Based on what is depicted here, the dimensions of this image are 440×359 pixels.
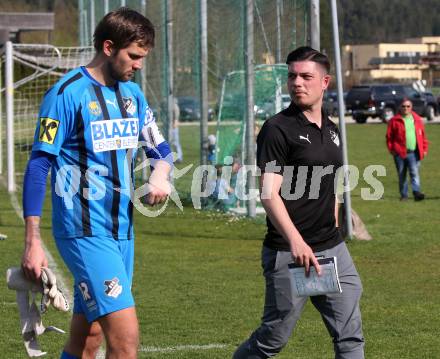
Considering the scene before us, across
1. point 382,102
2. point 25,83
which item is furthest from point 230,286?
point 382,102

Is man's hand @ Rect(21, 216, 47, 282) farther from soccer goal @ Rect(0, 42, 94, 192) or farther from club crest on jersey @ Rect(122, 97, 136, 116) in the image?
soccer goal @ Rect(0, 42, 94, 192)

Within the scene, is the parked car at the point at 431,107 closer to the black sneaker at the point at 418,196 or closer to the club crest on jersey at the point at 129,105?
the black sneaker at the point at 418,196

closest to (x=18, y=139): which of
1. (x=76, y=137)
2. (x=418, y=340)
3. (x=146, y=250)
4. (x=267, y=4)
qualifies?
(x=267, y=4)

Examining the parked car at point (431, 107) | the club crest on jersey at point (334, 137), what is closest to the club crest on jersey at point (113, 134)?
the club crest on jersey at point (334, 137)

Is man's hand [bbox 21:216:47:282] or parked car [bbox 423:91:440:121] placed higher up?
parked car [bbox 423:91:440:121]

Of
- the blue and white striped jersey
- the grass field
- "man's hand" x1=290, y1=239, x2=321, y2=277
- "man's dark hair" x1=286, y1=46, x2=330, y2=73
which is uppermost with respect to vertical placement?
"man's dark hair" x1=286, y1=46, x2=330, y2=73

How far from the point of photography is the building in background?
10413cm

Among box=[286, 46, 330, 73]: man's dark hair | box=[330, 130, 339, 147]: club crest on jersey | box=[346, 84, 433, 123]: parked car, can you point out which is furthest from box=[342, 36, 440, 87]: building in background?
box=[286, 46, 330, 73]: man's dark hair

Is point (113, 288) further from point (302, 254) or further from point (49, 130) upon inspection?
point (302, 254)

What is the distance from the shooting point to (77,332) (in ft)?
17.1

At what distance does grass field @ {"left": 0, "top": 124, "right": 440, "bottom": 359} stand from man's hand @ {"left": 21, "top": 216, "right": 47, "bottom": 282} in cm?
254

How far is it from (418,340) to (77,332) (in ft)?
10.8

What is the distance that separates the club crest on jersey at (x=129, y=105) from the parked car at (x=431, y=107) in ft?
178

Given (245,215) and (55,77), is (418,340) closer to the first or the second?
(245,215)
